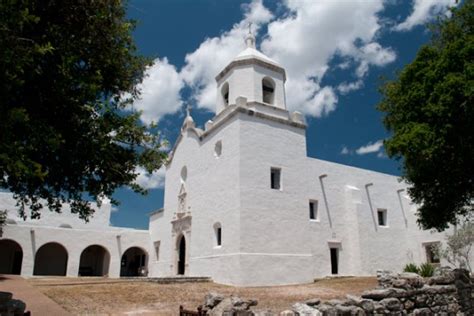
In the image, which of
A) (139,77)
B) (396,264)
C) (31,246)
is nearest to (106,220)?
(31,246)

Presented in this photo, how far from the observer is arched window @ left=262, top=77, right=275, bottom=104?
20.9m

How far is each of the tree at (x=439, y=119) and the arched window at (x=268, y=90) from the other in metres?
7.95

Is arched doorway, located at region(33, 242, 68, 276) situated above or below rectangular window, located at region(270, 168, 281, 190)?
below

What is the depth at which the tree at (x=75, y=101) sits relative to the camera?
5.86 metres

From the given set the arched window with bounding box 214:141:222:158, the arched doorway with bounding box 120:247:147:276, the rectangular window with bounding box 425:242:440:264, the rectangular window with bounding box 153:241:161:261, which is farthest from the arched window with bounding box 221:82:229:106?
the arched doorway with bounding box 120:247:147:276

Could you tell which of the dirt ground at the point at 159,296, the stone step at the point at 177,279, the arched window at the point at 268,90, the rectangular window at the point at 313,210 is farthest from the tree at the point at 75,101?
the rectangular window at the point at 313,210

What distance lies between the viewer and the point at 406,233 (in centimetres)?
2469

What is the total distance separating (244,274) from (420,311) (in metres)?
9.11

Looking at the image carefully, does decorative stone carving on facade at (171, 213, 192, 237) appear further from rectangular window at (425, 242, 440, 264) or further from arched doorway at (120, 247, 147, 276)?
rectangular window at (425, 242, 440, 264)

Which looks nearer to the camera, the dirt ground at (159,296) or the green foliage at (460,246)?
the dirt ground at (159,296)

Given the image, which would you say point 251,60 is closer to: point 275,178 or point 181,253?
point 275,178

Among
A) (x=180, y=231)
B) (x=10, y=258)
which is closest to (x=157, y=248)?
(x=180, y=231)

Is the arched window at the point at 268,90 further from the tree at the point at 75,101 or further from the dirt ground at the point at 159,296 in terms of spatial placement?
the tree at the point at 75,101

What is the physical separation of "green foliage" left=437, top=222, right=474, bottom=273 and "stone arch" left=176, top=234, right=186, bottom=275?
49.2 feet
